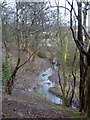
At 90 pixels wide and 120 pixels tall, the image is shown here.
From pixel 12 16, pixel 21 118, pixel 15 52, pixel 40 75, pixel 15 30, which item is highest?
pixel 12 16

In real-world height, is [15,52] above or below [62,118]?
above

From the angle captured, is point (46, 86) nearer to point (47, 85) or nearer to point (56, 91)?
point (47, 85)

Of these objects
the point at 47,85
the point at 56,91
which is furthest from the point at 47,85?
the point at 56,91

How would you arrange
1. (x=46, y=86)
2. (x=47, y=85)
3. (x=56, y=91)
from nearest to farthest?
(x=56, y=91), (x=46, y=86), (x=47, y=85)

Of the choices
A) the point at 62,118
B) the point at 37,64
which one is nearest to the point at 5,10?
the point at 62,118

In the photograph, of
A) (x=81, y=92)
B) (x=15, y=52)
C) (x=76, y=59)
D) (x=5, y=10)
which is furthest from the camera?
(x=76, y=59)

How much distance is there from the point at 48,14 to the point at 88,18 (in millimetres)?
597

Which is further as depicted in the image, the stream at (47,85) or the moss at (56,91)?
A: the moss at (56,91)

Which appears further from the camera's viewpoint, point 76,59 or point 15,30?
point 76,59

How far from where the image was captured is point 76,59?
4066 millimetres

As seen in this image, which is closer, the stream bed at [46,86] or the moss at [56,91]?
the stream bed at [46,86]

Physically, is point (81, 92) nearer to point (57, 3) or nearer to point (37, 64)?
point (57, 3)

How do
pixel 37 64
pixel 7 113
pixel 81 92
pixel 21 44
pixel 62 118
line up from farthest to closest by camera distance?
pixel 37 64, pixel 21 44, pixel 81 92, pixel 62 118, pixel 7 113

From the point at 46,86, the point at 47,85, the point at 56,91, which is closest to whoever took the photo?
Answer: the point at 56,91
